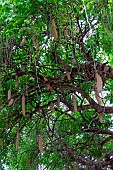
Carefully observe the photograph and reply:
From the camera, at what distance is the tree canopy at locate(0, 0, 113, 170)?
2080 mm

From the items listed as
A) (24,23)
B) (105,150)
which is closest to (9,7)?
(24,23)

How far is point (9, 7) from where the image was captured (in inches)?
80.5

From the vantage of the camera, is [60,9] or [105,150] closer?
[60,9]

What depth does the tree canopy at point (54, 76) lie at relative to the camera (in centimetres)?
208

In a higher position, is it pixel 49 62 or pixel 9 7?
pixel 49 62

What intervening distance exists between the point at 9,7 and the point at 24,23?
4.9 inches

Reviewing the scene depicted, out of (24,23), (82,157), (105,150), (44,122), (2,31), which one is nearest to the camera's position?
(24,23)

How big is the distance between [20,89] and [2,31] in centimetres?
89

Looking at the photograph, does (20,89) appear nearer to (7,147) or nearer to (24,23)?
(7,147)

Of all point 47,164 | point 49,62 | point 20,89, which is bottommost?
point 47,164

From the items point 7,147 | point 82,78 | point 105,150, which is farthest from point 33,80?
point 105,150

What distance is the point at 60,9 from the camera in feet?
6.76

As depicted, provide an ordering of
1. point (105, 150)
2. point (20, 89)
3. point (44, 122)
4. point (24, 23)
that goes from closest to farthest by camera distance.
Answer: point (24, 23), point (20, 89), point (44, 122), point (105, 150)

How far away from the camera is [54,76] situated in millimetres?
3092
